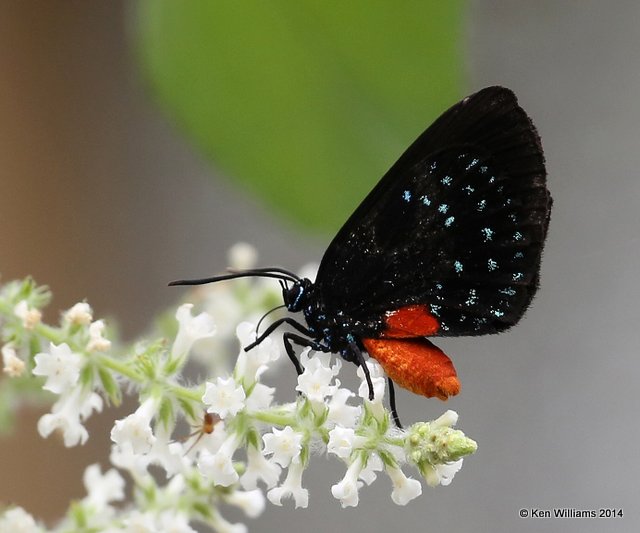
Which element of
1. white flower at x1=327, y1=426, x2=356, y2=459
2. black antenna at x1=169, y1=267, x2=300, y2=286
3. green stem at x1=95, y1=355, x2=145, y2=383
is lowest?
white flower at x1=327, y1=426, x2=356, y2=459

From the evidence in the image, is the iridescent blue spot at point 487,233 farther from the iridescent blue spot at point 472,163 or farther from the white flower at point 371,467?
the white flower at point 371,467

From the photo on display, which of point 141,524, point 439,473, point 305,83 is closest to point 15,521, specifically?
point 141,524

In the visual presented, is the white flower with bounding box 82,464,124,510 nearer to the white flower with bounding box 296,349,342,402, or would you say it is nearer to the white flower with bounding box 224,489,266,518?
the white flower with bounding box 224,489,266,518

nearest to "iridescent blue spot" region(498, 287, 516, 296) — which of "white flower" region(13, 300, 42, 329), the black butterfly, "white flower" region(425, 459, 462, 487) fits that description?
the black butterfly

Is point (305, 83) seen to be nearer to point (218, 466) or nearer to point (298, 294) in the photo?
point (298, 294)

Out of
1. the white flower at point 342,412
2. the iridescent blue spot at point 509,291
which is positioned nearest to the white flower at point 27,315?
the white flower at point 342,412

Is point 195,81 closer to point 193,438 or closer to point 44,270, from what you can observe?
point 193,438

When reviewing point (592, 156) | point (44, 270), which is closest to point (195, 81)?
point (592, 156)
